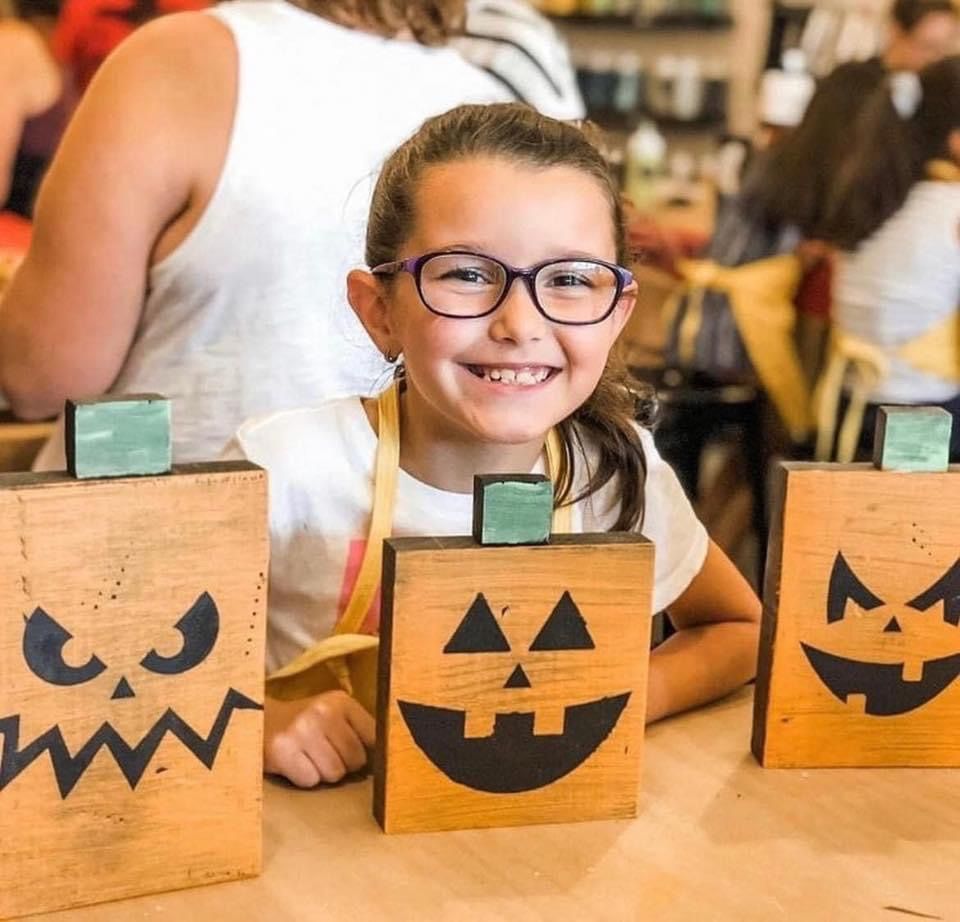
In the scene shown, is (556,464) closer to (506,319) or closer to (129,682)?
(506,319)

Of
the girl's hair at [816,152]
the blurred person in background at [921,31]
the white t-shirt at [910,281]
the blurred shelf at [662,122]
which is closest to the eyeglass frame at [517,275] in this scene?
the white t-shirt at [910,281]

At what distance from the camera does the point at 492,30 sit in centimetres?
178

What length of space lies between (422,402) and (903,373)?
193 cm

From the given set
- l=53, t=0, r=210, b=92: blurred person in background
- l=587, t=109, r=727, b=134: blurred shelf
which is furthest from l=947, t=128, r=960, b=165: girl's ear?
l=587, t=109, r=727, b=134: blurred shelf

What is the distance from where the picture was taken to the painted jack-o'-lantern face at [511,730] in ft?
2.81

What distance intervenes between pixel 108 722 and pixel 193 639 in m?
0.06

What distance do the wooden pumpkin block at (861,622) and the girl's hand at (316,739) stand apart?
→ 27cm

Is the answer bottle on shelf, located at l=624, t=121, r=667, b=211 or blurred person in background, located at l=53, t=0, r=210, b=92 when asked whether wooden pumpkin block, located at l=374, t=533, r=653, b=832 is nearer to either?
blurred person in background, located at l=53, t=0, r=210, b=92

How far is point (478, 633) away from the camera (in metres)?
0.85

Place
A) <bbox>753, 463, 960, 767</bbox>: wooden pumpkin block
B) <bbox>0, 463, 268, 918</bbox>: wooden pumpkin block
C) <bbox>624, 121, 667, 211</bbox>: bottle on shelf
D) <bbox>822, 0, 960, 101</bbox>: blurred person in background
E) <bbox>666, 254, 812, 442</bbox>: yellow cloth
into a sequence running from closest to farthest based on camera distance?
1. <bbox>0, 463, 268, 918</bbox>: wooden pumpkin block
2. <bbox>753, 463, 960, 767</bbox>: wooden pumpkin block
3. <bbox>666, 254, 812, 442</bbox>: yellow cloth
4. <bbox>822, 0, 960, 101</bbox>: blurred person in background
5. <bbox>624, 121, 667, 211</bbox>: bottle on shelf

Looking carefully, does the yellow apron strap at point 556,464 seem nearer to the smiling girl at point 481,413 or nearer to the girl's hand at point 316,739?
the smiling girl at point 481,413

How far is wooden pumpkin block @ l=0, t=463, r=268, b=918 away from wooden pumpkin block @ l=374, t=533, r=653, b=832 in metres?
0.09

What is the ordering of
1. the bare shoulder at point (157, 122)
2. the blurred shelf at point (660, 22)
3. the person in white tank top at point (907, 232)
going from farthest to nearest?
the blurred shelf at point (660, 22) → the person in white tank top at point (907, 232) → the bare shoulder at point (157, 122)

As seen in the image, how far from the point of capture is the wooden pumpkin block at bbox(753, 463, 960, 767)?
0.96 m
